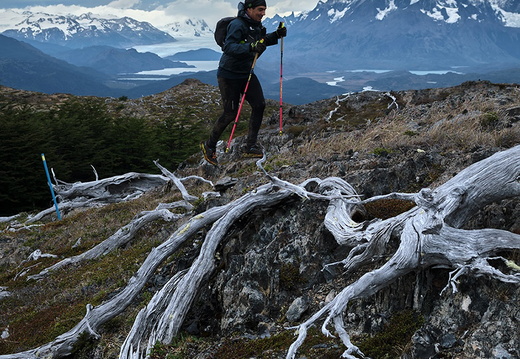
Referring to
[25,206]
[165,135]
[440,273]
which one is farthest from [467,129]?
[165,135]

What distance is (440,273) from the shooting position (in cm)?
476

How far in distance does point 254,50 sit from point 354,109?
88.1ft

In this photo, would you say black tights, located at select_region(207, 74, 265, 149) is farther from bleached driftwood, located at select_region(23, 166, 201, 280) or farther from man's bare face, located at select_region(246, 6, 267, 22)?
bleached driftwood, located at select_region(23, 166, 201, 280)

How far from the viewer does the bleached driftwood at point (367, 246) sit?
4.46 meters

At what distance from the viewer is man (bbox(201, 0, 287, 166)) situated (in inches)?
414

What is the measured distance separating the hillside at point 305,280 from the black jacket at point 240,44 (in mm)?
2930

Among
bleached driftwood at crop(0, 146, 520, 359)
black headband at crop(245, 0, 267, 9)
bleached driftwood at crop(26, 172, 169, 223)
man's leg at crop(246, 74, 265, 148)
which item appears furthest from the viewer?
bleached driftwood at crop(26, 172, 169, 223)

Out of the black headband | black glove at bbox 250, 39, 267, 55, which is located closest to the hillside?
black glove at bbox 250, 39, 267, 55

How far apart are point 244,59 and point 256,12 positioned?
1.29 metres

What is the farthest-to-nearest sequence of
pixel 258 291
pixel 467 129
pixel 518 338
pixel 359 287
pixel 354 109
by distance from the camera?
pixel 354 109 < pixel 467 129 < pixel 258 291 < pixel 359 287 < pixel 518 338

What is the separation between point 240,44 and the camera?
34.2ft

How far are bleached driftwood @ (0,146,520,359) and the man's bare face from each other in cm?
547

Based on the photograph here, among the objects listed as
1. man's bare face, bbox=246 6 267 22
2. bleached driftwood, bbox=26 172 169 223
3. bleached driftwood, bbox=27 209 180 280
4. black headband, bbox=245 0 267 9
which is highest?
black headband, bbox=245 0 267 9

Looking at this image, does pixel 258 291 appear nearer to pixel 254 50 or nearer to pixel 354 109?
pixel 254 50
